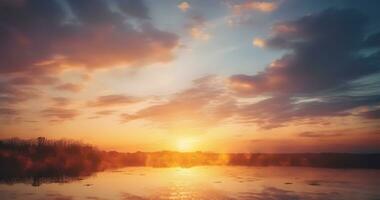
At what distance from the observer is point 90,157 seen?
8012cm

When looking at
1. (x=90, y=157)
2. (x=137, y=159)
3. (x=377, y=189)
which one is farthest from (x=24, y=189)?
(x=137, y=159)

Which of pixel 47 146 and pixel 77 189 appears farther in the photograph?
pixel 47 146

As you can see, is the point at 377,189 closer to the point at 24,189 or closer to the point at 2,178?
the point at 24,189

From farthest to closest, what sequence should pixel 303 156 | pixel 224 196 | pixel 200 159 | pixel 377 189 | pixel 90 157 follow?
pixel 200 159 → pixel 303 156 → pixel 90 157 → pixel 377 189 → pixel 224 196

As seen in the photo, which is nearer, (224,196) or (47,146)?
(224,196)

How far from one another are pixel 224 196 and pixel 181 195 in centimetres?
417

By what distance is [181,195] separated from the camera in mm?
33875

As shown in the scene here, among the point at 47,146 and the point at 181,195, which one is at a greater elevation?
the point at 47,146

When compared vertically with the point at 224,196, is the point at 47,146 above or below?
above

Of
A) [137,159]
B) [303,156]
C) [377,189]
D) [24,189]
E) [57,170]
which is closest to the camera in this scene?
[24,189]

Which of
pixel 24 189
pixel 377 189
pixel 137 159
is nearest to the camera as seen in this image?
pixel 24 189

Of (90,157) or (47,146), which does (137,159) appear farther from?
(47,146)

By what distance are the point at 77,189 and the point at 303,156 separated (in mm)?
103779

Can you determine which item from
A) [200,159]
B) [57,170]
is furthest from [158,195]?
[200,159]
